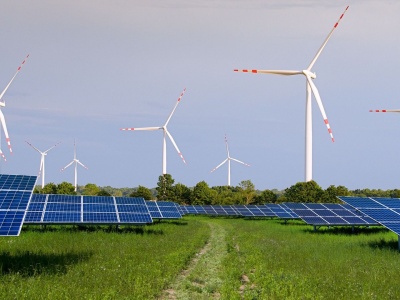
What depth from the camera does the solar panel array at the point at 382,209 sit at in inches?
1147

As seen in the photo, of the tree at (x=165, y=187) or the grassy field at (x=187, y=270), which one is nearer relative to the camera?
the grassy field at (x=187, y=270)

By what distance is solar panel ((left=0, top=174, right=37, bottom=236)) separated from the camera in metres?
16.9

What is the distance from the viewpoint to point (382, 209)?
3306 centimetres

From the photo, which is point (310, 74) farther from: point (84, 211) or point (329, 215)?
point (84, 211)

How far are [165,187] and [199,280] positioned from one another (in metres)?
Answer: 99.1

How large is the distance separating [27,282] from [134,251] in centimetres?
883

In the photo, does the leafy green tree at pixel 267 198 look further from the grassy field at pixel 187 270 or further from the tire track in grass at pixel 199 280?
the tire track in grass at pixel 199 280

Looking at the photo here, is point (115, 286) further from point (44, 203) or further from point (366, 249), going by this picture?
point (44, 203)

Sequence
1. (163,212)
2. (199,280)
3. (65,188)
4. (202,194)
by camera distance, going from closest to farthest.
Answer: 1. (199,280)
2. (163,212)
3. (65,188)
4. (202,194)

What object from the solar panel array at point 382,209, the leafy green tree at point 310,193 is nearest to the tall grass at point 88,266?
the solar panel array at point 382,209

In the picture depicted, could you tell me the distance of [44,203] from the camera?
36.1 metres

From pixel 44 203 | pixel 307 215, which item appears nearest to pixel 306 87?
pixel 307 215

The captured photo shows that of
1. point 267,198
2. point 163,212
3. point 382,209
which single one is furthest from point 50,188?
point 382,209

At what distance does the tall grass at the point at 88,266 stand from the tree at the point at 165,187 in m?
86.3
